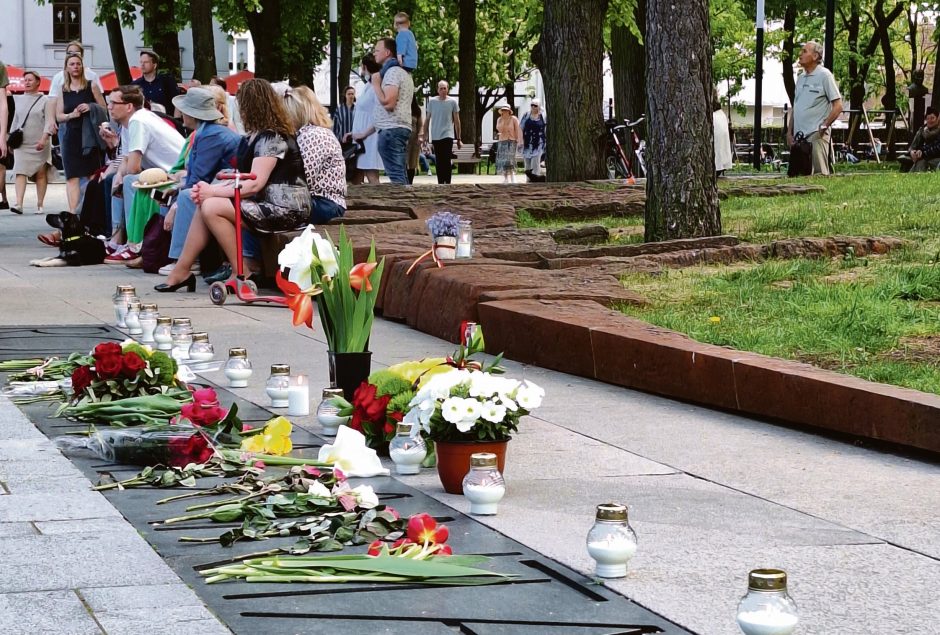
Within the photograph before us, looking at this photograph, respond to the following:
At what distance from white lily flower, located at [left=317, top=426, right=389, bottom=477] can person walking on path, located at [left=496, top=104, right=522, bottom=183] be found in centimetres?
2445

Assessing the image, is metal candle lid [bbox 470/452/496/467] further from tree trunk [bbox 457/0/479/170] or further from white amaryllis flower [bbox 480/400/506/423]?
tree trunk [bbox 457/0/479/170]

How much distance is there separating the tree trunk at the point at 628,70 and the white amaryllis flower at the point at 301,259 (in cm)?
1813

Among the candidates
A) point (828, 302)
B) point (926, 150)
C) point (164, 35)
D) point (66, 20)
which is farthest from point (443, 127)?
point (66, 20)

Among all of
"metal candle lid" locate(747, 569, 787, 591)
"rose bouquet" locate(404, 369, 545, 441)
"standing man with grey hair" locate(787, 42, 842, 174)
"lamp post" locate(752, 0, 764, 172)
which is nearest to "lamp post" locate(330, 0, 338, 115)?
"lamp post" locate(752, 0, 764, 172)

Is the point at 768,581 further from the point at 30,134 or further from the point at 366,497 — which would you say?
the point at 30,134

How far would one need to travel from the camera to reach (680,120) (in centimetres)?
1080

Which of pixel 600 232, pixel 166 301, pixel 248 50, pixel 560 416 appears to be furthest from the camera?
pixel 248 50

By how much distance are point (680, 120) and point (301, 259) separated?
528 centimetres

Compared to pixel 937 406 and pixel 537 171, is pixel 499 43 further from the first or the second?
pixel 937 406

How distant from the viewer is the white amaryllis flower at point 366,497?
462 cm

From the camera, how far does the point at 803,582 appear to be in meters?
3.96

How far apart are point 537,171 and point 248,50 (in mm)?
37082

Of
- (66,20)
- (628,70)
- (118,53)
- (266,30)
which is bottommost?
(628,70)

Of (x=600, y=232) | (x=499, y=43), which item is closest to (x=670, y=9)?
(x=600, y=232)
